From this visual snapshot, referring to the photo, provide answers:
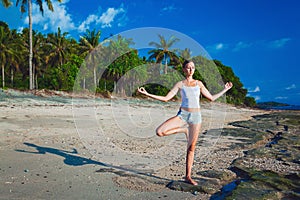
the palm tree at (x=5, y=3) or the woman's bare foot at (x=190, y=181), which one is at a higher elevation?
the palm tree at (x=5, y=3)

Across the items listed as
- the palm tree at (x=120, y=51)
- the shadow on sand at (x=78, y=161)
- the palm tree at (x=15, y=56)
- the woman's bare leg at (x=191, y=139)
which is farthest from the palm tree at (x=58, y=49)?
the woman's bare leg at (x=191, y=139)

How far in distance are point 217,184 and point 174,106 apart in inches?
783

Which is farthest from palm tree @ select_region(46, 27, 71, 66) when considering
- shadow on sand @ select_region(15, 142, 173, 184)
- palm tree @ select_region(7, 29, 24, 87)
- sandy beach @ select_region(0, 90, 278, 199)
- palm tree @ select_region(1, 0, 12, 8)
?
shadow on sand @ select_region(15, 142, 173, 184)

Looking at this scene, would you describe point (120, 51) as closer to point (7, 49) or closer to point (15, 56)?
point (7, 49)

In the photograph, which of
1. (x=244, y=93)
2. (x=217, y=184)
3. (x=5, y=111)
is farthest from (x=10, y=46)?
(x=244, y=93)

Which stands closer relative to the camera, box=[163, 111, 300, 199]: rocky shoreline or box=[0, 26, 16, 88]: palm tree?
box=[163, 111, 300, 199]: rocky shoreline

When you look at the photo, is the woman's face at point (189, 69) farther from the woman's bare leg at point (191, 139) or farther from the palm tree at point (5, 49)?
the palm tree at point (5, 49)

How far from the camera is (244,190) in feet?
15.0

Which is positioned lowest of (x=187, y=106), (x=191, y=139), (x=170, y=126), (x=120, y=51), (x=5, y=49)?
(x=191, y=139)

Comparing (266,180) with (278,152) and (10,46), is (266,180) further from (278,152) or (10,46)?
(10,46)

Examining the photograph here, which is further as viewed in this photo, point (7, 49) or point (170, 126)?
point (7, 49)

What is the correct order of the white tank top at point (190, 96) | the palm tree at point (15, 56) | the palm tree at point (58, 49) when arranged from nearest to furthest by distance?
the white tank top at point (190, 96)
the palm tree at point (15, 56)
the palm tree at point (58, 49)

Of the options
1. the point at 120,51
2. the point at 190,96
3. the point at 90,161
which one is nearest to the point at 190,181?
the point at 190,96

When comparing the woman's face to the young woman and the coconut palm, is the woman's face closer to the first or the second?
the young woman
